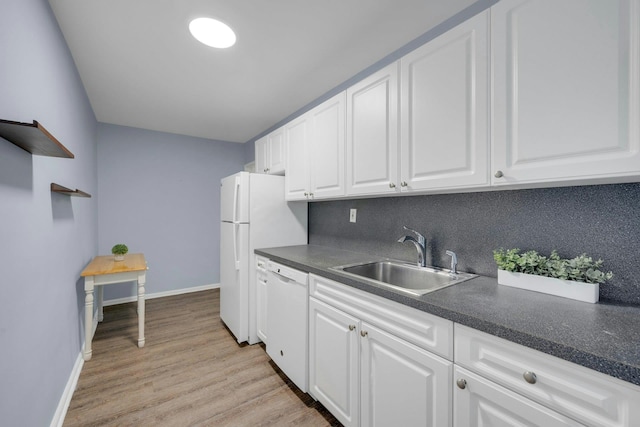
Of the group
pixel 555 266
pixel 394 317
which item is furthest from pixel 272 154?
pixel 555 266

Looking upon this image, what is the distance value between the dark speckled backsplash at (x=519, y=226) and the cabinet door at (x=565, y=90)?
→ 10.2 inches

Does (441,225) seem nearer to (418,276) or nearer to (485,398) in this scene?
(418,276)

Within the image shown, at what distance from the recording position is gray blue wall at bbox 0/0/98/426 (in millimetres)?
1038

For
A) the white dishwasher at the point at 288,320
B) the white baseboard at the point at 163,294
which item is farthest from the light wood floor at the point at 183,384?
the white baseboard at the point at 163,294

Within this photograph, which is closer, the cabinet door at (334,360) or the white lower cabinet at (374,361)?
the white lower cabinet at (374,361)

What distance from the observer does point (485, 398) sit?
89 centimetres

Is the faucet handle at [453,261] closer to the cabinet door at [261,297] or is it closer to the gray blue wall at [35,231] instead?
the cabinet door at [261,297]

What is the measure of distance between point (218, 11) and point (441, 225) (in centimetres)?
190

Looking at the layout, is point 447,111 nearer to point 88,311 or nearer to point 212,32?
point 212,32

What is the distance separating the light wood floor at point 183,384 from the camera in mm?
1644

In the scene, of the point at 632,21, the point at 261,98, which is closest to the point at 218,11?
the point at 261,98

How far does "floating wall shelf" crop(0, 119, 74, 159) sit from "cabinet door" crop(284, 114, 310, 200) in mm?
1519

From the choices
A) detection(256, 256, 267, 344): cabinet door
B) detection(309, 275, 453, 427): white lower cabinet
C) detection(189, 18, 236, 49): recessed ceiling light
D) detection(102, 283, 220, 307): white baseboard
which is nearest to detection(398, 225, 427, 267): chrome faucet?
detection(309, 275, 453, 427): white lower cabinet

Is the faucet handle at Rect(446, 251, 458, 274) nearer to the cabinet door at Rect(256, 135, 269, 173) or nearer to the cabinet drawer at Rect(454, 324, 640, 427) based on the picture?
the cabinet drawer at Rect(454, 324, 640, 427)
